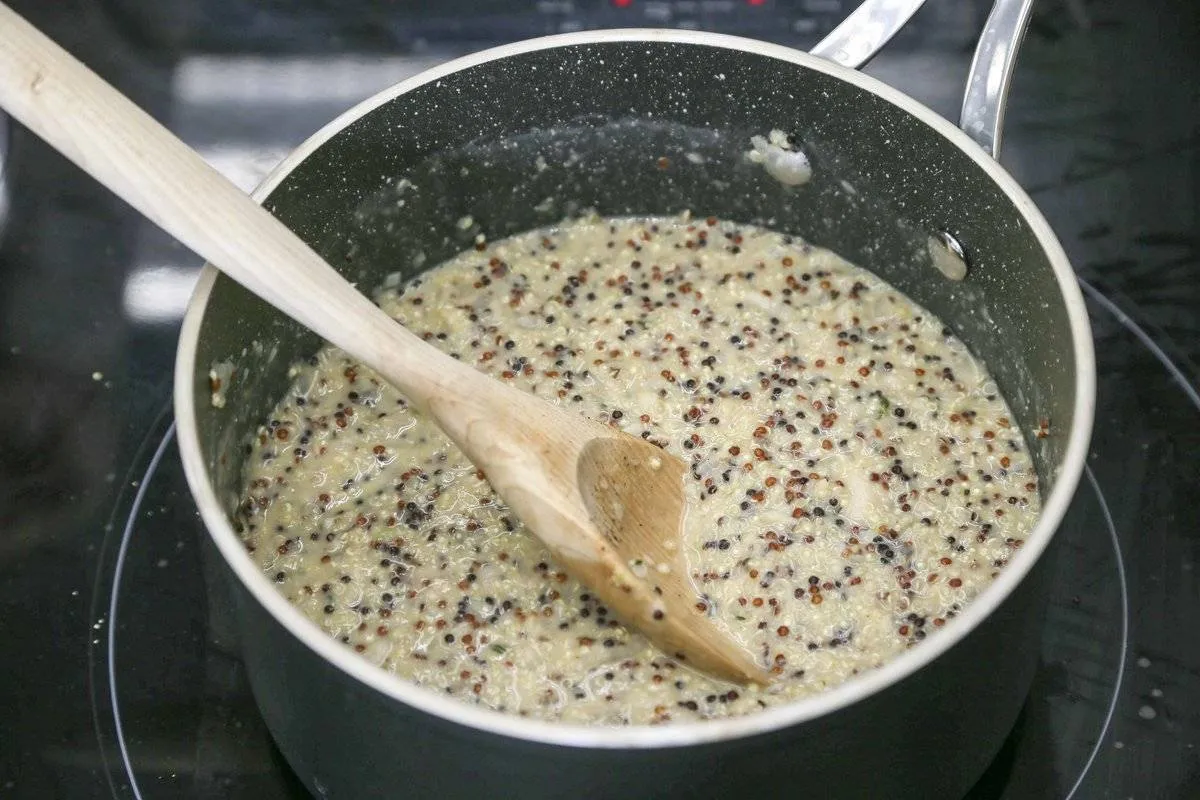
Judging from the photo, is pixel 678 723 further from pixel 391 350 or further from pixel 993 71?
pixel 993 71

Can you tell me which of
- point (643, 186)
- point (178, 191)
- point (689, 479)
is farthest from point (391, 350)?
point (643, 186)

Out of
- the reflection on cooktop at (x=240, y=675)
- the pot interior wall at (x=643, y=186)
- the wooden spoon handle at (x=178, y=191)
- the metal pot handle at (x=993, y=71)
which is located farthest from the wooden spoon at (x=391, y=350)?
the metal pot handle at (x=993, y=71)

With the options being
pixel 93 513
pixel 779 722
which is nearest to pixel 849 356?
pixel 779 722

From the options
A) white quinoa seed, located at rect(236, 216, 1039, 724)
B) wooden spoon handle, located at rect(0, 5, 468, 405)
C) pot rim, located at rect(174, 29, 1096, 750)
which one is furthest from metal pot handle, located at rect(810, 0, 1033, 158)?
wooden spoon handle, located at rect(0, 5, 468, 405)

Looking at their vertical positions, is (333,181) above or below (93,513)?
above

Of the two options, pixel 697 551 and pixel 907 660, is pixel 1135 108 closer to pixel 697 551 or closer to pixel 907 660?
pixel 697 551

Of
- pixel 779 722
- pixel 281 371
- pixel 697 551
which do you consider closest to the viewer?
pixel 779 722

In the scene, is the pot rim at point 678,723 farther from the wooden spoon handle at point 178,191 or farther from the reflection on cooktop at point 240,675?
the reflection on cooktop at point 240,675
